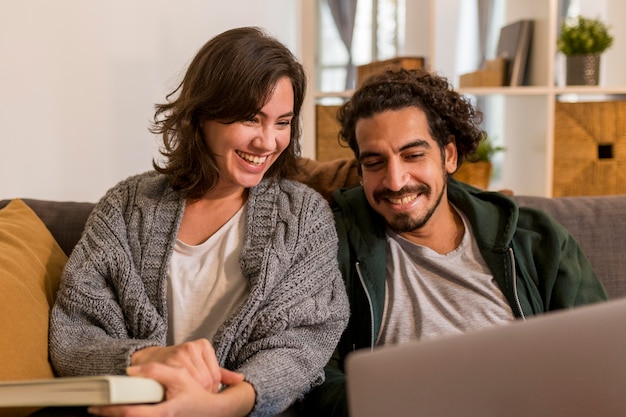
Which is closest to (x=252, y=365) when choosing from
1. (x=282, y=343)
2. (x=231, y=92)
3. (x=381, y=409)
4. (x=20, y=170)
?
(x=282, y=343)

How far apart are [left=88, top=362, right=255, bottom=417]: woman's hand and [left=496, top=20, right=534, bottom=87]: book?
275 cm

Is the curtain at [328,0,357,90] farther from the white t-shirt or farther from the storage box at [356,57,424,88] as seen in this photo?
the white t-shirt

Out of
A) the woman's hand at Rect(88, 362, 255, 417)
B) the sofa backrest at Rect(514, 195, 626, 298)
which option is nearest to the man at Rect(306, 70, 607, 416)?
the sofa backrest at Rect(514, 195, 626, 298)

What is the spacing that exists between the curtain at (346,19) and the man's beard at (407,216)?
8.54ft

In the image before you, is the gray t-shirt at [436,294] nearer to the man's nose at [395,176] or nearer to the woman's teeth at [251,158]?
the man's nose at [395,176]

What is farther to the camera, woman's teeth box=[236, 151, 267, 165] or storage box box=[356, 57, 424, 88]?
storage box box=[356, 57, 424, 88]

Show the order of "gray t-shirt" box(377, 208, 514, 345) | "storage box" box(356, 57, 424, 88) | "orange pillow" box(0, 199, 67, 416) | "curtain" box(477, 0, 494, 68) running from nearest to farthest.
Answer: "orange pillow" box(0, 199, 67, 416)
"gray t-shirt" box(377, 208, 514, 345)
"storage box" box(356, 57, 424, 88)
"curtain" box(477, 0, 494, 68)

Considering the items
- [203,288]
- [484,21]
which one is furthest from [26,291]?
[484,21]

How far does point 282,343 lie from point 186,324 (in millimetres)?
225

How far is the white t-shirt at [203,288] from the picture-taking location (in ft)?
5.23

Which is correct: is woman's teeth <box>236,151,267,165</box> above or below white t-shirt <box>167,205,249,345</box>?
above

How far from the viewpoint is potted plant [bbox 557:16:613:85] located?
3.55 meters

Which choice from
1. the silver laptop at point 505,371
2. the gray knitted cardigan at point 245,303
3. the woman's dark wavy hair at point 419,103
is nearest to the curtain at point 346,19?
the woman's dark wavy hair at point 419,103

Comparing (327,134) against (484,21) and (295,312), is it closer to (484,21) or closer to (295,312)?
(484,21)
